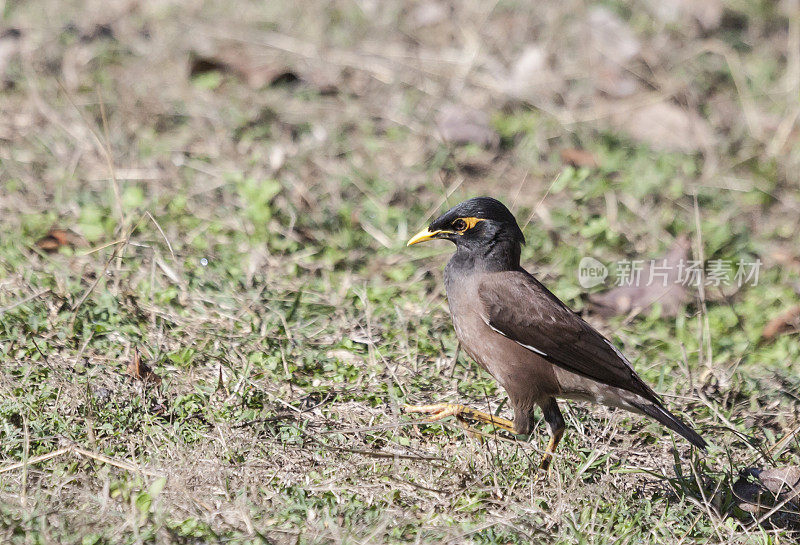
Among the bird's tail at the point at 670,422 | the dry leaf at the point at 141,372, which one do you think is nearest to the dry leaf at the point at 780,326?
the bird's tail at the point at 670,422

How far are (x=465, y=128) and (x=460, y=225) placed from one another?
7.50 ft

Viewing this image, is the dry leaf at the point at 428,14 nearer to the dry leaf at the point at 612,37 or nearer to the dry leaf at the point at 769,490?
the dry leaf at the point at 612,37

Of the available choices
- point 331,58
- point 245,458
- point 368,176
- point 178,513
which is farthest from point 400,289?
point 331,58

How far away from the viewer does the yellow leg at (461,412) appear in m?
3.81

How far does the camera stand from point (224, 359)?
4039mm

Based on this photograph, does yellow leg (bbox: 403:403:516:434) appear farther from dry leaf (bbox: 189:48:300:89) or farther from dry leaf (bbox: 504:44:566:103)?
dry leaf (bbox: 189:48:300:89)

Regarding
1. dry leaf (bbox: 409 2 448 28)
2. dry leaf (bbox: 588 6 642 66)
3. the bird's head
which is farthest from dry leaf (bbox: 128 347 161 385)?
dry leaf (bbox: 588 6 642 66)

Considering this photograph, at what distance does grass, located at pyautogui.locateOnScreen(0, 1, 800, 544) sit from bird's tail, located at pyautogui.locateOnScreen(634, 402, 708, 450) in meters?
0.08

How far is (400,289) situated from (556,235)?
3.70ft

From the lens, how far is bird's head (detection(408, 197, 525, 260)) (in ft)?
13.2

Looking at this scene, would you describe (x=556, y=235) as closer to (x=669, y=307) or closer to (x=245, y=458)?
(x=669, y=307)

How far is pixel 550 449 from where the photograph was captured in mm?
3705

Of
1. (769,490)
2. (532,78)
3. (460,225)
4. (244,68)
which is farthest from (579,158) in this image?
(769,490)

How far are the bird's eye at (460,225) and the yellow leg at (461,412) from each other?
770mm
